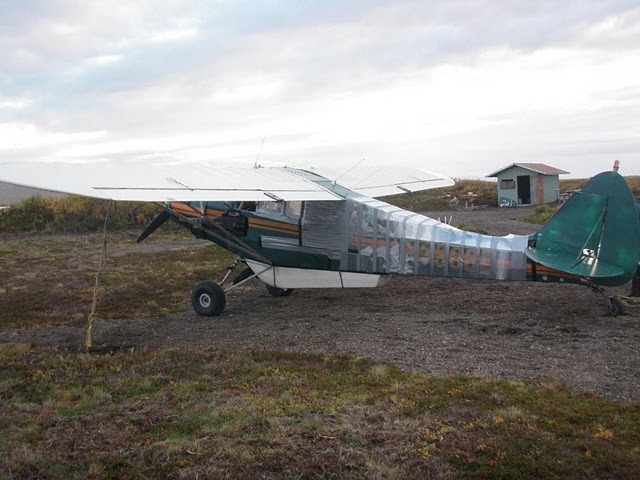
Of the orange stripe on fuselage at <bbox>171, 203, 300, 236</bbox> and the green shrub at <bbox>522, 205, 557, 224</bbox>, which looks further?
the green shrub at <bbox>522, 205, 557, 224</bbox>

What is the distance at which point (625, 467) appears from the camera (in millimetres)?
4047

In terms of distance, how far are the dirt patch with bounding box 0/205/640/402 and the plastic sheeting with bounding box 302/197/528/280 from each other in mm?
721

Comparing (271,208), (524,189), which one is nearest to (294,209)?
(271,208)

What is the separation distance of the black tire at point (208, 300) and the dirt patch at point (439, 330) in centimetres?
17

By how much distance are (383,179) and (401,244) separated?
400 cm

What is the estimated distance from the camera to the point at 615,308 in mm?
8234

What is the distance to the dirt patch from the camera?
646 centimetres

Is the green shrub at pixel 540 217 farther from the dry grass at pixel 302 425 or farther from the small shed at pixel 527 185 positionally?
the dry grass at pixel 302 425

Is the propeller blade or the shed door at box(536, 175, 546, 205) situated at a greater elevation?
the shed door at box(536, 175, 546, 205)

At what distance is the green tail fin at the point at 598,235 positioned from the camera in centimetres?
794

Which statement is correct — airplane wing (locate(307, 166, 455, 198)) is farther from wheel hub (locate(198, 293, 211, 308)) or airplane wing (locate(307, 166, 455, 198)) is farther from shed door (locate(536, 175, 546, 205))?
shed door (locate(536, 175, 546, 205))

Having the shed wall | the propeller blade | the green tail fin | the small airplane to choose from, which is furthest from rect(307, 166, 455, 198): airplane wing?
the shed wall

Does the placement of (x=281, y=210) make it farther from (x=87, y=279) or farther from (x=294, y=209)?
(x=87, y=279)

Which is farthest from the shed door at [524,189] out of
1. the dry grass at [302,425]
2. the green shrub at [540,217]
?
the dry grass at [302,425]
